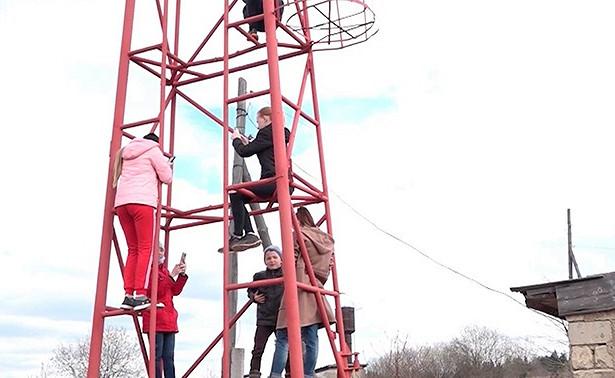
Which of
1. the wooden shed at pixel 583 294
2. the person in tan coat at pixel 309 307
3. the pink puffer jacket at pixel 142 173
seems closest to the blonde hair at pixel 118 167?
the pink puffer jacket at pixel 142 173

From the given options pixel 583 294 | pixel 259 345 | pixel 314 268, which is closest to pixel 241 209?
pixel 314 268

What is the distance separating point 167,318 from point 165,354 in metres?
0.37

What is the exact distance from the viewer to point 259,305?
7.38 meters

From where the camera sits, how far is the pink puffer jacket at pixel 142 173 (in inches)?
273

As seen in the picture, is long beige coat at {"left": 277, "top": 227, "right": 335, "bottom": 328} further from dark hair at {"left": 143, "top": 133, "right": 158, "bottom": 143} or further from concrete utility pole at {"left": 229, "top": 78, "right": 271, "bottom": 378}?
concrete utility pole at {"left": 229, "top": 78, "right": 271, "bottom": 378}

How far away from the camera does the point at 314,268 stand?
286 inches

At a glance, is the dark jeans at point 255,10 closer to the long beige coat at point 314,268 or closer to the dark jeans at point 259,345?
the long beige coat at point 314,268

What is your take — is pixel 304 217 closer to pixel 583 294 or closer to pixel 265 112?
pixel 265 112

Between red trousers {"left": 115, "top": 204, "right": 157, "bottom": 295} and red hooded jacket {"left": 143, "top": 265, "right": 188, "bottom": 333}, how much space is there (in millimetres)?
689

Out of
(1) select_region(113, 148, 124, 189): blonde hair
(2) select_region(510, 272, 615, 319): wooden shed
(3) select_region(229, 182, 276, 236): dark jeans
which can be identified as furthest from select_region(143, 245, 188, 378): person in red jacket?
(2) select_region(510, 272, 615, 319): wooden shed

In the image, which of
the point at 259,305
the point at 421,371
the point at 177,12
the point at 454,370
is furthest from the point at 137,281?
the point at 454,370

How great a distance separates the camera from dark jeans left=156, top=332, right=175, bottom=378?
7.59 m

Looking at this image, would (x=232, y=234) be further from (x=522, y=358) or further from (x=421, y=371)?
(x=522, y=358)

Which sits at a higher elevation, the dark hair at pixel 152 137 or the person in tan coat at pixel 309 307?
the dark hair at pixel 152 137
